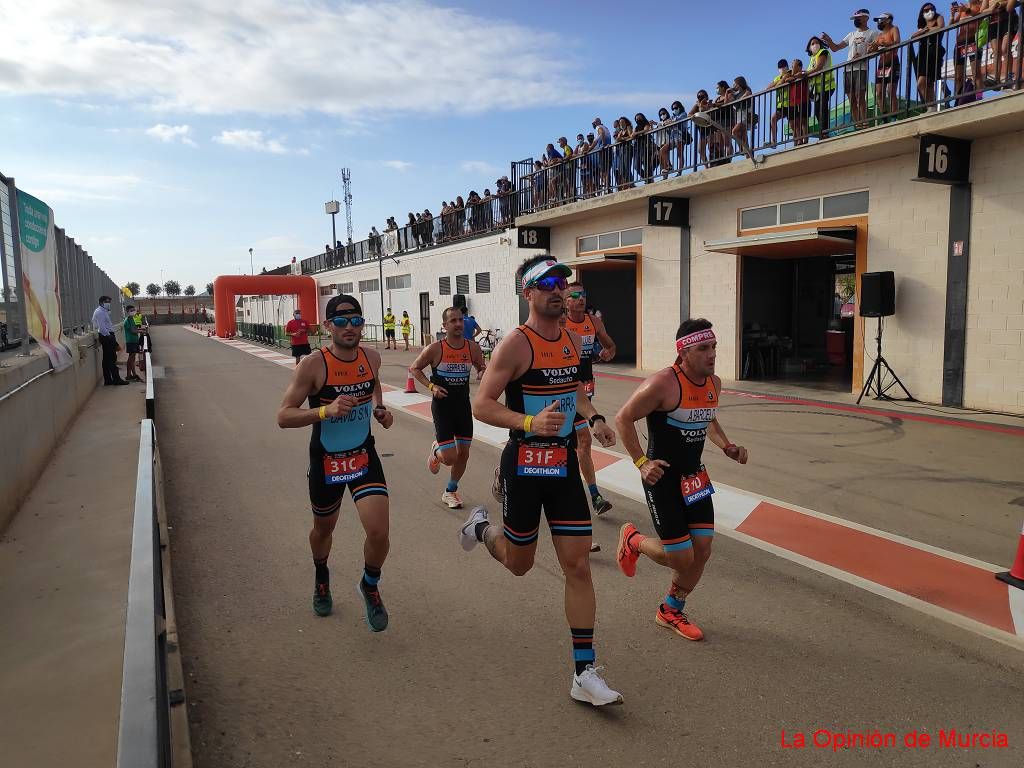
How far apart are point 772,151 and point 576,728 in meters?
13.1

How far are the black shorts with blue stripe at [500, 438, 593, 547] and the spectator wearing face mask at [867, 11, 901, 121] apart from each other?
1113 centimetres

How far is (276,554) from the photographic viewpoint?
5.41m

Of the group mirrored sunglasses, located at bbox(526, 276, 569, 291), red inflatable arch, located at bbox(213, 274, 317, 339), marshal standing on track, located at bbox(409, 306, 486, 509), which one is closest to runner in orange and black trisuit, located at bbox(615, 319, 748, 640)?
mirrored sunglasses, located at bbox(526, 276, 569, 291)

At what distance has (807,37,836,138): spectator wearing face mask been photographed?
12.6 m

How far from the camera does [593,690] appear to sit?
10.8 feet

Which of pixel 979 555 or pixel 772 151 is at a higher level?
pixel 772 151

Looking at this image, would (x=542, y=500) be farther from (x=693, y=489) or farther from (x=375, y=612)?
(x=375, y=612)

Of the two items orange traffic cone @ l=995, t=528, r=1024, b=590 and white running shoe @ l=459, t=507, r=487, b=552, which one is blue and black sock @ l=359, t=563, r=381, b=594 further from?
orange traffic cone @ l=995, t=528, r=1024, b=590

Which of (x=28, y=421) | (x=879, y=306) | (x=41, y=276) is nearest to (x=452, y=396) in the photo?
(x=28, y=421)

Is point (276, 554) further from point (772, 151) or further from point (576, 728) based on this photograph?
point (772, 151)

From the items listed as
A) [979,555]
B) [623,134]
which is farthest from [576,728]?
[623,134]

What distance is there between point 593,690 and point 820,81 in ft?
42.2

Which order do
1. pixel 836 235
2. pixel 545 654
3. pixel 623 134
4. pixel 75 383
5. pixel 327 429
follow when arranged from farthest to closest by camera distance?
pixel 623 134 → pixel 836 235 → pixel 75 383 → pixel 327 429 → pixel 545 654

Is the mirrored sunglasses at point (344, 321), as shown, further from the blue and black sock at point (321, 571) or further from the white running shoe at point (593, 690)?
the white running shoe at point (593, 690)
